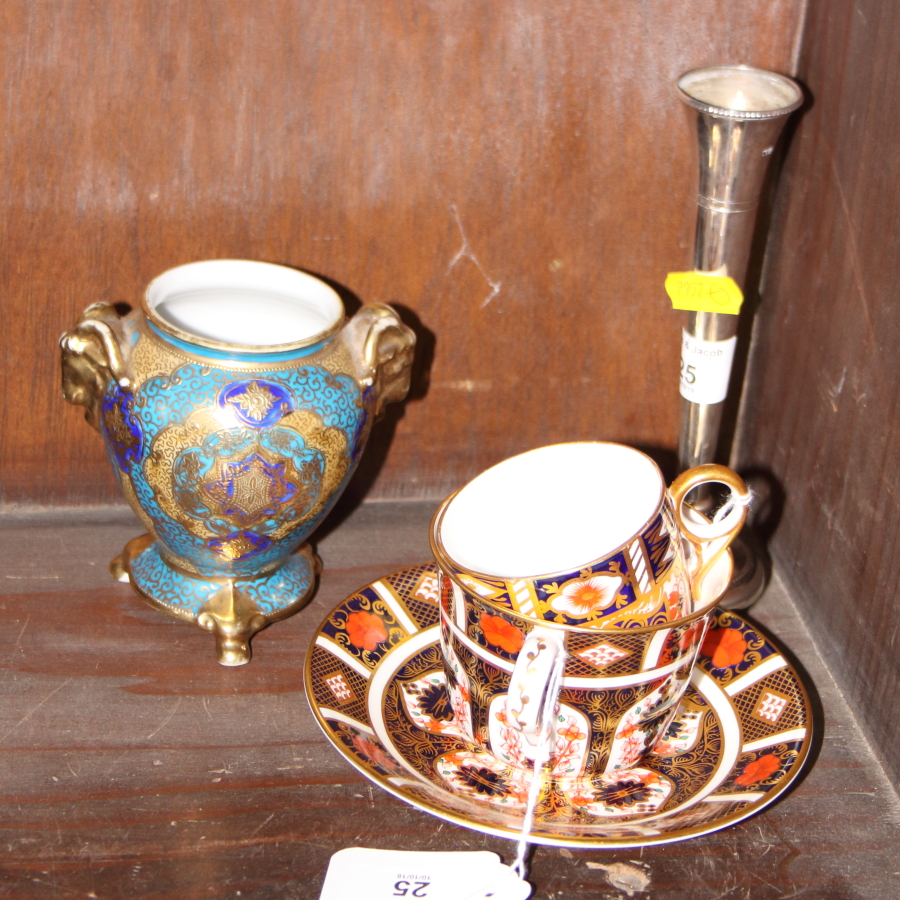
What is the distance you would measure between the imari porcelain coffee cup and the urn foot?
180 mm

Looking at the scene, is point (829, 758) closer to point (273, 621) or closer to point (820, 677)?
point (820, 677)

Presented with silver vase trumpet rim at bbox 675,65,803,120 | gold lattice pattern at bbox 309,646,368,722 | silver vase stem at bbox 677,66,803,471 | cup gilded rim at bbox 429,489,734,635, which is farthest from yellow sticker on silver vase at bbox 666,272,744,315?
gold lattice pattern at bbox 309,646,368,722

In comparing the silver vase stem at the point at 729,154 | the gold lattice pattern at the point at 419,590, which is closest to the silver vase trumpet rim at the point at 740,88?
the silver vase stem at the point at 729,154

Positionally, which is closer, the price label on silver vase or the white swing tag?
the white swing tag

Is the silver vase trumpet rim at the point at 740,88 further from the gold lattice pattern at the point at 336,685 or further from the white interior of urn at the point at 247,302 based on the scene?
the gold lattice pattern at the point at 336,685

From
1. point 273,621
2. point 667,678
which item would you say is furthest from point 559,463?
point 273,621

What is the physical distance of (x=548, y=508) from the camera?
667 millimetres

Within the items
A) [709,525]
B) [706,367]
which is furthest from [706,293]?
[709,525]

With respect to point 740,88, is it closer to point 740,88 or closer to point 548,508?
point 740,88

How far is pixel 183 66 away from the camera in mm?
774

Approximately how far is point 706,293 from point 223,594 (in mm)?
395

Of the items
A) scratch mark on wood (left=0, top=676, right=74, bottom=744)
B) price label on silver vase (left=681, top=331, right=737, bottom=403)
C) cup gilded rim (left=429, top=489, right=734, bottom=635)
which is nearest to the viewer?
cup gilded rim (left=429, top=489, right=734, bottom=635)

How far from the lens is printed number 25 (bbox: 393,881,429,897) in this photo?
58 centimetres

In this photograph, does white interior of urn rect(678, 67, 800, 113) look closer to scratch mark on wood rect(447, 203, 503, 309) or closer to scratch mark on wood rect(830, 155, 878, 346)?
scratch mark on wood rect(830, 155, 878, 346)
